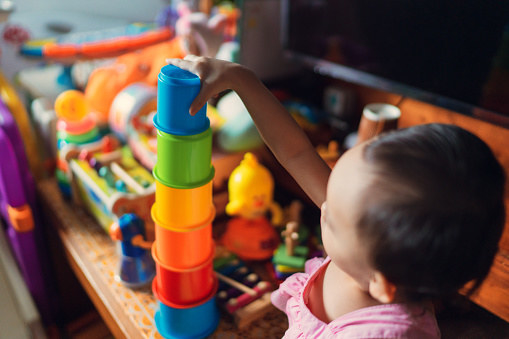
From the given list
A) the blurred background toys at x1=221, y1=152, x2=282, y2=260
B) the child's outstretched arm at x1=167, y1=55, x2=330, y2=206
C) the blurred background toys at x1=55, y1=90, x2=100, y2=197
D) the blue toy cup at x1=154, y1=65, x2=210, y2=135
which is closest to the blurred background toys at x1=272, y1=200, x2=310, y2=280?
the blurred background toys at x1=221, y1=152, x2=282, y2=260

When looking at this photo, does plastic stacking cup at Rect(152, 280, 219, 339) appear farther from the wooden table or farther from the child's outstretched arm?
the child's outstretched arm

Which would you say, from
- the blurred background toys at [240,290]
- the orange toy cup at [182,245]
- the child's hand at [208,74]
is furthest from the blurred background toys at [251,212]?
the child's hand at [208,74]

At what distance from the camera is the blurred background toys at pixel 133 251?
81 cm

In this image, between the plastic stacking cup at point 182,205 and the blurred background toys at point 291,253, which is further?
the blurred background toys at point 291,253

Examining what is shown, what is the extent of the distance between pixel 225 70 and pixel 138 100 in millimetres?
568

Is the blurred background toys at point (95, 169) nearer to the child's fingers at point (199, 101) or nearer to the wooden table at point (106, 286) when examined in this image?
the wooden table at point (106, 286)

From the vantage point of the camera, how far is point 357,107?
1.20 m

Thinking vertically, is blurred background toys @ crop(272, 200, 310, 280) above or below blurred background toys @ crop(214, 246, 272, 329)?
above

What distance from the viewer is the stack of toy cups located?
21.4 inches

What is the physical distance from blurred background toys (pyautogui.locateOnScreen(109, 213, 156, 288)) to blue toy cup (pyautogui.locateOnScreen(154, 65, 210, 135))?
32cm

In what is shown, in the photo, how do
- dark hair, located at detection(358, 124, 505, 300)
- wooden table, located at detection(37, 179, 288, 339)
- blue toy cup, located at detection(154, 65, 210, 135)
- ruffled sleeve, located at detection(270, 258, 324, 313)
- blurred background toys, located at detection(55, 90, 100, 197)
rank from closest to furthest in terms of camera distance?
1. dark hair, located at detection(358, 124, 505, 300)
2. blue toy cup, located at detection(154, 65, 210, 135)
3. ruffled sleeve, located at detection(270, 258, 324, 313)
4. wooden table, located at detection(37, 179, 288, 339)
5. blurred background toys, located at detection(55, 90, 100, 197)

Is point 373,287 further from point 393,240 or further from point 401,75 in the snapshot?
point 401,75

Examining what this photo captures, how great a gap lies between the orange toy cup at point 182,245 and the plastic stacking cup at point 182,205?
0.04ft

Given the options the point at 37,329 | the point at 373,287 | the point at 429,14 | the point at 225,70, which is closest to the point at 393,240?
the point at 373,287
